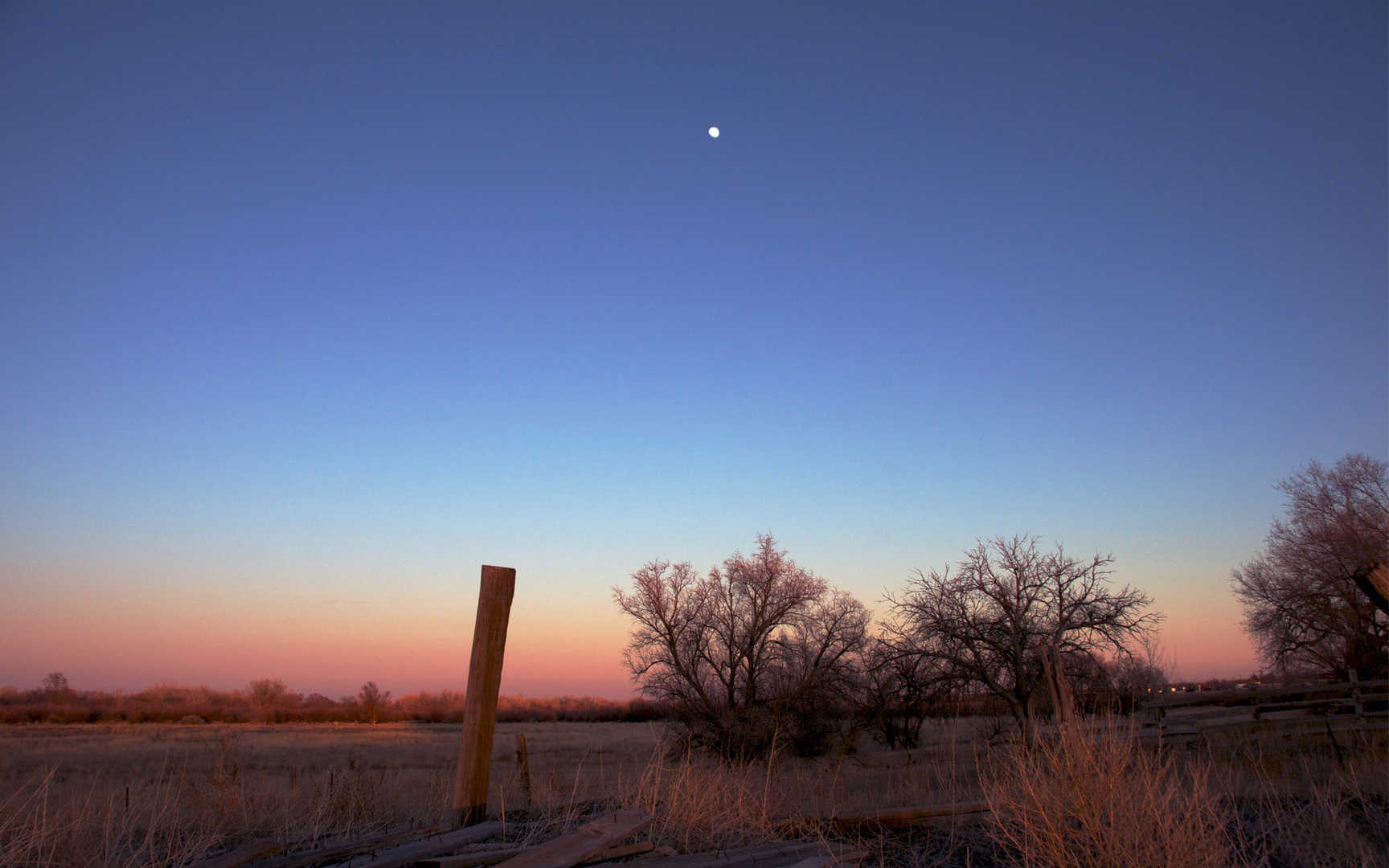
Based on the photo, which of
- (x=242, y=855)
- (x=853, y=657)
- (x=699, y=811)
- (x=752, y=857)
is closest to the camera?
(x=242, y=855)

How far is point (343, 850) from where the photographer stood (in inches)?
196

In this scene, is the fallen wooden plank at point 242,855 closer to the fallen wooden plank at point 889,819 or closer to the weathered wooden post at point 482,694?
the weathered wooden post at point 482,694

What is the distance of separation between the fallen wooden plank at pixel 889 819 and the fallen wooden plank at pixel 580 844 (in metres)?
1.50

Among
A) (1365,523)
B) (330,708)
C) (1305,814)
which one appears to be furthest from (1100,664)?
(330,708)

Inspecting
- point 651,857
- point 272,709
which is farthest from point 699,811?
point 272,709

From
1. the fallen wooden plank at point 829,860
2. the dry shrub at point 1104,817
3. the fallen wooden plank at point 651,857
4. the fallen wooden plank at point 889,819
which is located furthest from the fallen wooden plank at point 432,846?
the dry shrub at point 1104,817

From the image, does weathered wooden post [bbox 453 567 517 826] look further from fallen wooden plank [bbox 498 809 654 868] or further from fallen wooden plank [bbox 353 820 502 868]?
fallen wooden plank [bbox 498 809 654 868]

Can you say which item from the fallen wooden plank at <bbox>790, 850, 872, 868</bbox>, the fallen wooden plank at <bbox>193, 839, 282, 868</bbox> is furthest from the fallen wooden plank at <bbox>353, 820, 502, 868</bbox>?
the fallen wooden plank at <bbox>790, 850, 872, 868</bbox>

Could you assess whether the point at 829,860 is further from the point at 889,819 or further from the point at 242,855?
the point at 242,855

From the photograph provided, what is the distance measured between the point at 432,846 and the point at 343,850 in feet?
1.90

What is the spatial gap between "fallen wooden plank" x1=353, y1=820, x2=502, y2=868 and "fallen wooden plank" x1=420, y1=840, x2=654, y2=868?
5.2 inches

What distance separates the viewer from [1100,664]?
15555mm

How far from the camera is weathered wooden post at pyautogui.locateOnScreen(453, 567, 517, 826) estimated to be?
5.86 metres

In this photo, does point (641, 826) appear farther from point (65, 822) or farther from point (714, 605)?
point (714, 605)
